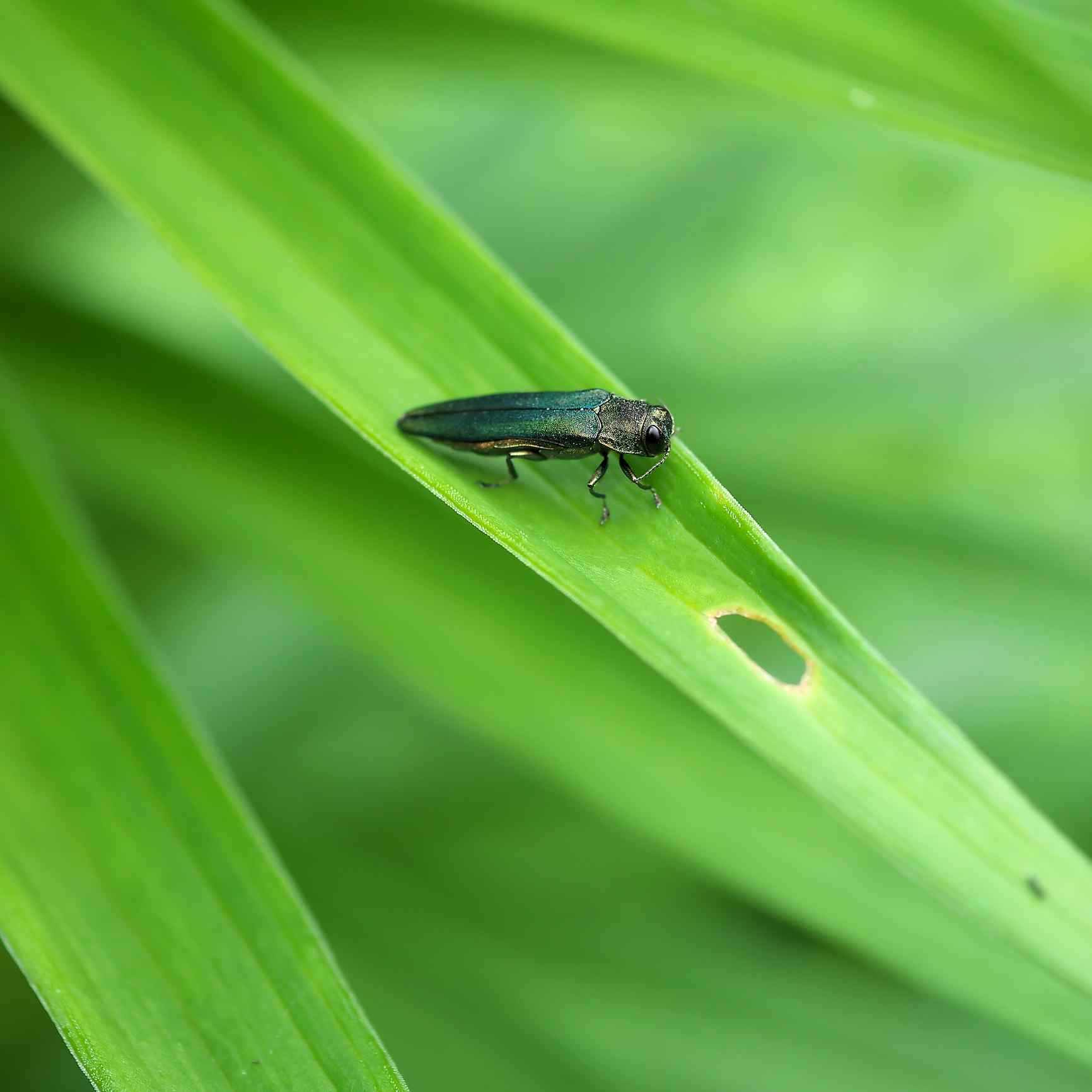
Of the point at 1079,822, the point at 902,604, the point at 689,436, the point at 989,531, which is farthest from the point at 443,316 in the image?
the point at 1079,822

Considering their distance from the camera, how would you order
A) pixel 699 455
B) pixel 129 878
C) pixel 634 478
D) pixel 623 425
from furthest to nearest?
pixel 699 455 → pixel 623 425 → pixel 634 478 → pixel 129 878

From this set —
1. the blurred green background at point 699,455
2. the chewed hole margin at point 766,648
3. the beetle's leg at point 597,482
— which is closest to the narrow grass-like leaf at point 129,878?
the blurred green background at point 699,455

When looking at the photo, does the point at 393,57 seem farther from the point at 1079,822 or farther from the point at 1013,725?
the point at 1079,822

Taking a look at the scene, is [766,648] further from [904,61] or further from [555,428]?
[904,61]

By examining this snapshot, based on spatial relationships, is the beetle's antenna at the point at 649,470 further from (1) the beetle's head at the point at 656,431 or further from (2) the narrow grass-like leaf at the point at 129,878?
(2) the narrow grass-like leaf at the point at 129,878

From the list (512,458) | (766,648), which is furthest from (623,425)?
(766,648)

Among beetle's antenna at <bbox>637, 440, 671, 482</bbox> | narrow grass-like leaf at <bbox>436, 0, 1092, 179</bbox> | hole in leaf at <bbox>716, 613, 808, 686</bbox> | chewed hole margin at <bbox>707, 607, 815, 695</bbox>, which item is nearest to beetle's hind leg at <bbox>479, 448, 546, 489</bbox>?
beetle's antenna at <bbox>637, 440, 671, 482</bbox>
